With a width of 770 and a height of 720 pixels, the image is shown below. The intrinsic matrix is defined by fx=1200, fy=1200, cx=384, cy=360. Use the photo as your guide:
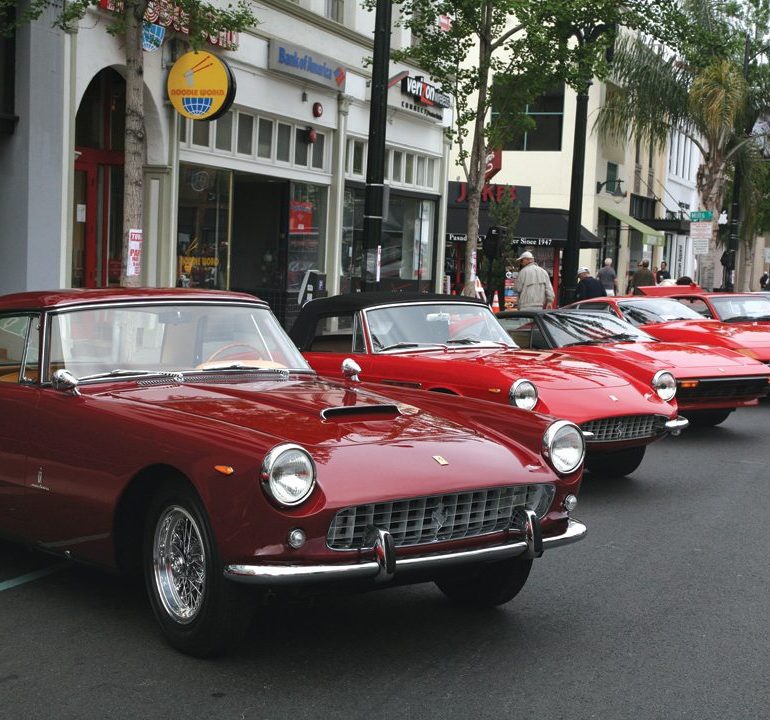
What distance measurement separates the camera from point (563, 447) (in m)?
5.84

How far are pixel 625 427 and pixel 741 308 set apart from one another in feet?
28.9

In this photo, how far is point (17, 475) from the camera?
5914 mm

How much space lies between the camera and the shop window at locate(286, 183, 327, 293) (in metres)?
22.5

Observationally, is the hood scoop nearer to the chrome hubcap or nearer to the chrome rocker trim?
the chrome hubcap

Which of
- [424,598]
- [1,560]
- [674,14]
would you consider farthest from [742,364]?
[674,14]

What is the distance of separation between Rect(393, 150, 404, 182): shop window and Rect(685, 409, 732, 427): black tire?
13.9m

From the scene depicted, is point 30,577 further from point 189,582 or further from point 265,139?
point 265,139

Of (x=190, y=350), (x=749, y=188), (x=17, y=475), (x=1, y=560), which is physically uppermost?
(x=749, y=188)

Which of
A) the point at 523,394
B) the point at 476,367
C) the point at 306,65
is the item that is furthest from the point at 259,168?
the point at 523,394

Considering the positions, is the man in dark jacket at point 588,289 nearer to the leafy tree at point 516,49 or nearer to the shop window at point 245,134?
the leafy tree at point 516,49

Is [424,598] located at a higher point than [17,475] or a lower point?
lower

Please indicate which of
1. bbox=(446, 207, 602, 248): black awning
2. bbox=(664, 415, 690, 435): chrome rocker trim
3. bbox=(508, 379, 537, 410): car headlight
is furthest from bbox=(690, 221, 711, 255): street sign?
bbox=(508, 379, 537, 410): car headlight

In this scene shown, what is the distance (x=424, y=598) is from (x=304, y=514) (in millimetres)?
1672

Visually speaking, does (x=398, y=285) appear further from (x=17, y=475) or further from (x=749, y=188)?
(x=17, y=475)
